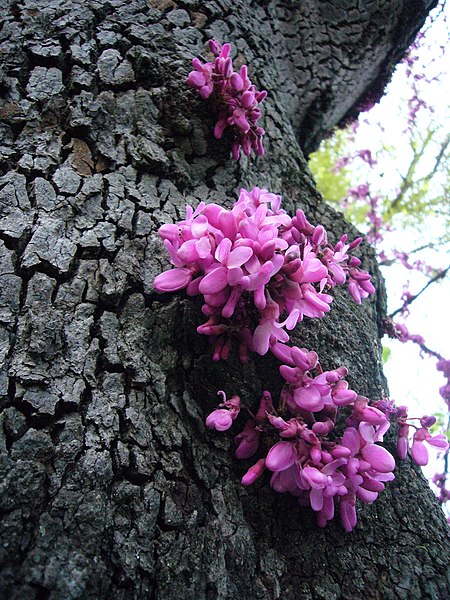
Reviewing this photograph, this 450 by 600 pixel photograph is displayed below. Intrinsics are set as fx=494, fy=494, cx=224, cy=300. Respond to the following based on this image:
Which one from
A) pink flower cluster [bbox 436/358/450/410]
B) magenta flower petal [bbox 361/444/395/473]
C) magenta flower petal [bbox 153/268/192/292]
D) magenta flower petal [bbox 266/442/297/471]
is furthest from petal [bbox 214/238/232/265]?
pink flower cluster [bbox 436/358/450/410]

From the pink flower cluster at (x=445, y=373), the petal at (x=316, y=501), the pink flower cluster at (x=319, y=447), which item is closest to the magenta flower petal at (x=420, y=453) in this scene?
the pink flower cluster at (x=319, y=447)

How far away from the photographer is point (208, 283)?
1.15 meters

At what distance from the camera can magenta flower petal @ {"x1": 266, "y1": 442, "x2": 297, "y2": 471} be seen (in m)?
1.16

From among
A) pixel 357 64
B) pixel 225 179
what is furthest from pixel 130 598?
pixel 357 64

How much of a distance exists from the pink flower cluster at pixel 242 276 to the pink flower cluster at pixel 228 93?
1.61ft

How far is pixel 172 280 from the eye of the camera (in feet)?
4.03

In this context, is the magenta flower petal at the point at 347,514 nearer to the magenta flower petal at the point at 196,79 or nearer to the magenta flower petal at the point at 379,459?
the magenta flower petal at the point at 379,459

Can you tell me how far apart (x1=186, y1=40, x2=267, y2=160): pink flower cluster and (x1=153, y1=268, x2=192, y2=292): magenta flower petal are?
0.66 m

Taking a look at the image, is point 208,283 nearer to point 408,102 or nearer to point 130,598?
point 130,598

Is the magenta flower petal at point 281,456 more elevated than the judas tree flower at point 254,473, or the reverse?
the magenta flower petal at point 281,456

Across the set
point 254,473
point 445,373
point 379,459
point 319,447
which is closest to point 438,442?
point 379,459

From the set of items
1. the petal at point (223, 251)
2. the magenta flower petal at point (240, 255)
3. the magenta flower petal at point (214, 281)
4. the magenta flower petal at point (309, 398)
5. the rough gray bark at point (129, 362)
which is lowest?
the rough gray bark at point (129, 362)

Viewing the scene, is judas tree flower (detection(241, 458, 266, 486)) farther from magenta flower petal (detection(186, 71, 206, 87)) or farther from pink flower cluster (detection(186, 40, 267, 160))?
magenta flower petal (detection(186, 71, 206, 87))

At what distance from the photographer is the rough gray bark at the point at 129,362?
101 centimetres
